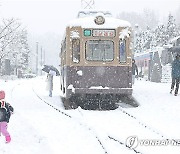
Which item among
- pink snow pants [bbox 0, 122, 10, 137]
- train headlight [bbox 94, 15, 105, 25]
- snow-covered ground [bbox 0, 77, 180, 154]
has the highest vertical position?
train headlight [bbox 94, 15, 105, 25]

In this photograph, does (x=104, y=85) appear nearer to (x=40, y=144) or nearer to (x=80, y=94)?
(x=80, y=94)

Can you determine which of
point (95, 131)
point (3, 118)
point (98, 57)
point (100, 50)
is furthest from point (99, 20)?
point (3, 118)

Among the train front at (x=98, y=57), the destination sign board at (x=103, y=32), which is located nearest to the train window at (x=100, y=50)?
the train front at (x=98, y=57)

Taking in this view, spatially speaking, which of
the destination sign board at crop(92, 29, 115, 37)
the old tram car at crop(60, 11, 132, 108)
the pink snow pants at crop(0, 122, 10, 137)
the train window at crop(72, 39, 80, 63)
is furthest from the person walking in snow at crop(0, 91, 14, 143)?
the destination sign board at crop(92, 29, 115, 37)

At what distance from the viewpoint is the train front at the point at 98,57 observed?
1305cm

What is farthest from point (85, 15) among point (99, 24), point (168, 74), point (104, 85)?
point (168, 74)

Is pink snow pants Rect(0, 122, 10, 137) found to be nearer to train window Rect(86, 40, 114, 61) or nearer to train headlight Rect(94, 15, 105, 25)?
train window Rect(86, 40, 114, 61)

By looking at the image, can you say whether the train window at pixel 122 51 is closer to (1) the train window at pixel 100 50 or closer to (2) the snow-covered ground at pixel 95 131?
(1) the train window at pixel 100 50

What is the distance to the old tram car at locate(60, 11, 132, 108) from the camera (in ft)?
42.8

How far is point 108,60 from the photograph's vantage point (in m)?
13.2

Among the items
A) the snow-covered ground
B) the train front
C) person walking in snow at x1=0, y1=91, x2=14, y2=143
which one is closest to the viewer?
the snow-covered ground

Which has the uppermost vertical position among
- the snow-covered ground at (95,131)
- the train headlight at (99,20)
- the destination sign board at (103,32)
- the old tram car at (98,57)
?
the train headlight at (99,20)

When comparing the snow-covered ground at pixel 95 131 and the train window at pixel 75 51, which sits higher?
the train window at pixel 75 51

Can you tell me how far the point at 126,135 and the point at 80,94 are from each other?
5.38m
